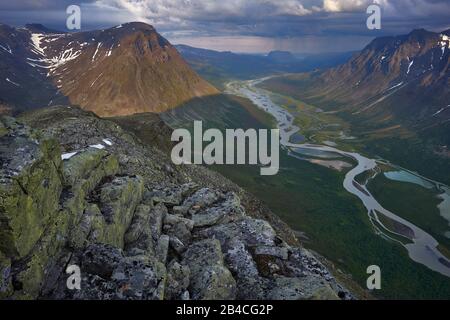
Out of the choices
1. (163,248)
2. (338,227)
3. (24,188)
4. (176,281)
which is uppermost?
(24,188)

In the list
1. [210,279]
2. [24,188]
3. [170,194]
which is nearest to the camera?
[24,188]

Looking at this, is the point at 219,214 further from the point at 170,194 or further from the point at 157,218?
the point at 170,194

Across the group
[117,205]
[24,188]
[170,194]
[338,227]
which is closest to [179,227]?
[117,205]

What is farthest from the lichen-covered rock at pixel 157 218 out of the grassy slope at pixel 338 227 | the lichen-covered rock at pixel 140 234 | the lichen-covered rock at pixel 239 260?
the grassy slope at pixel 338 227

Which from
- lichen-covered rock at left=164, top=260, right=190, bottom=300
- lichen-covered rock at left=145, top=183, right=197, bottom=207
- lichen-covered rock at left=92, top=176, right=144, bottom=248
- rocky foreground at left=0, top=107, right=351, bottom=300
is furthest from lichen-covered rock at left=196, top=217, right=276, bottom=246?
lichen-covered rock at left=164, top=260, right=190, bottom=300

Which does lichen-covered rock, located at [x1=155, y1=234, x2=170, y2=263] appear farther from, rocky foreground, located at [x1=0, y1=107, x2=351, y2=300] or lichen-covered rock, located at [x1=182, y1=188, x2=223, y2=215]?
lichen-covered rock, located at [x1=182, y1=188, x2=223, y2=215]

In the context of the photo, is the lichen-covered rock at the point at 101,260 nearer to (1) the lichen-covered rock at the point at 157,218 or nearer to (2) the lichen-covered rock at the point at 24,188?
(2) the lichen-covered rock at the point at 24,188

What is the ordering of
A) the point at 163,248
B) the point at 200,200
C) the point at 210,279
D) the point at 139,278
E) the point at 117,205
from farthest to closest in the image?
the point at 200,200, the point at 117,205, the point at 163,248, the point at 210,279, the point at 139,278
